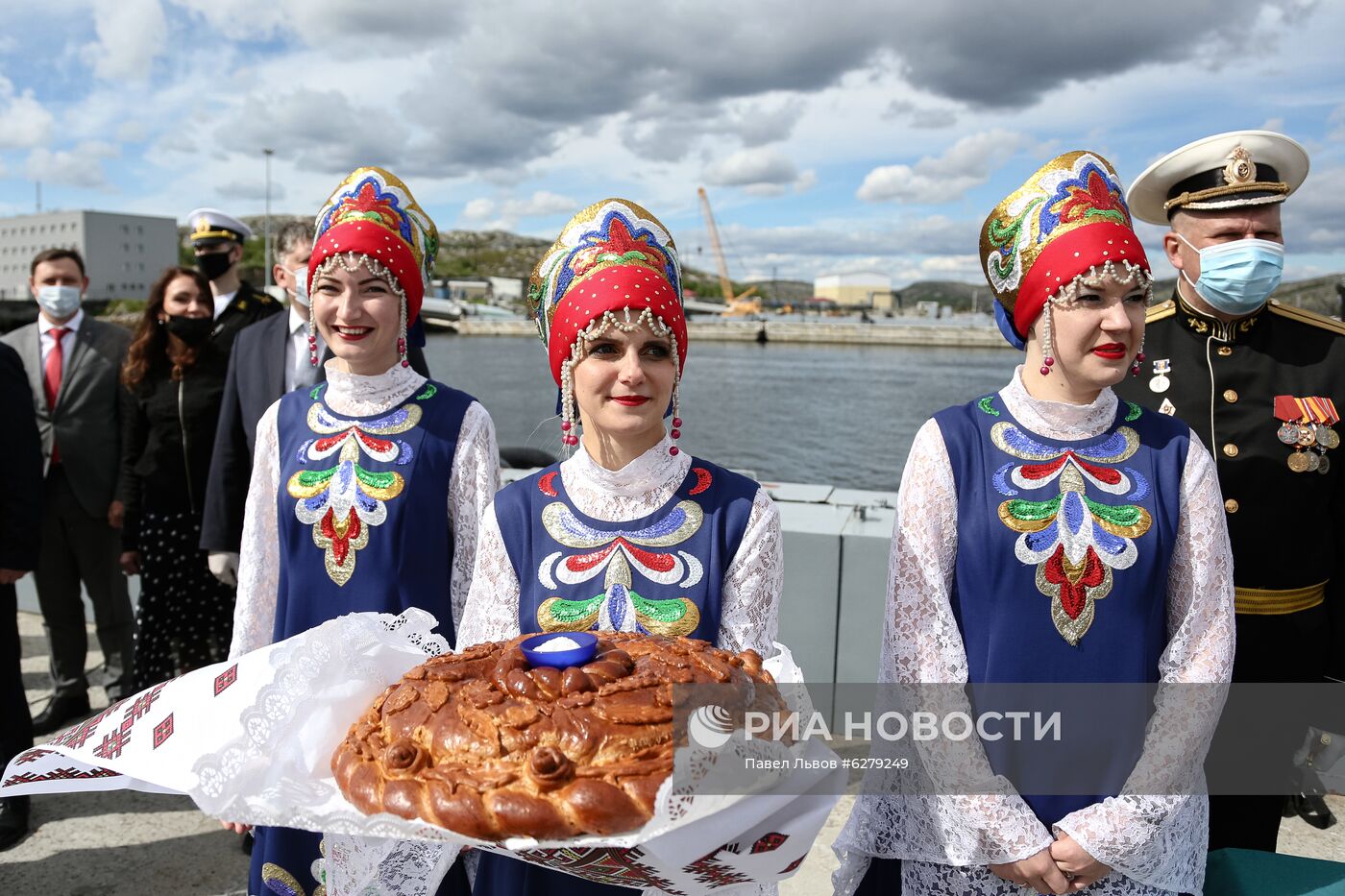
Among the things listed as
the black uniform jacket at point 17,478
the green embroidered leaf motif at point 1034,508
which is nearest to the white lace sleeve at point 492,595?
the green embroidered leaf motif at point 1034,508

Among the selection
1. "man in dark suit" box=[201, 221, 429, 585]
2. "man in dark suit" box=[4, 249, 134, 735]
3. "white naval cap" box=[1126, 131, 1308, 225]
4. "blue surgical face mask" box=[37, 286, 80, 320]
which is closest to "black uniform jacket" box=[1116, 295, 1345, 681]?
"white naval cap" box=[1126, 131, 1308, 225]

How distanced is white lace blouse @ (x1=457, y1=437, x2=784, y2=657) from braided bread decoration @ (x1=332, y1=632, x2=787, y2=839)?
12.0 inches

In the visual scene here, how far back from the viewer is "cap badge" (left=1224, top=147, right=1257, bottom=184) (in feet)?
8.18

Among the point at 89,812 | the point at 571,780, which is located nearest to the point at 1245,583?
the point at 571,780

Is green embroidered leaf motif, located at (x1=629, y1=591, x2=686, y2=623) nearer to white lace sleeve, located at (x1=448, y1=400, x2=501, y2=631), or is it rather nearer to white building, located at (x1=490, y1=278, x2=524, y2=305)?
white lace sleeve, located at (x1=448, y1=400, x2=501, y2=631)

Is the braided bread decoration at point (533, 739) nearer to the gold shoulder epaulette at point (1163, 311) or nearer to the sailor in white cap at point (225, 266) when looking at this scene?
the gold shoulder epaulette at point (1163, 311)

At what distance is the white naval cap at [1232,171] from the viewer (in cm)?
251

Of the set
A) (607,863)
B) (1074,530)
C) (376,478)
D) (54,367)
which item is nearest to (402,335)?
(376,478)

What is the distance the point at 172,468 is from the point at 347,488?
2203mm

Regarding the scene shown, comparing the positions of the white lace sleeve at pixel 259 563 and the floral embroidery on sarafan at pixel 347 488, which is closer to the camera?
the floral embroidery on sarafan at pixel 347 488

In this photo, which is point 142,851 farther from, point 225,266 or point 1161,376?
point 1161,376

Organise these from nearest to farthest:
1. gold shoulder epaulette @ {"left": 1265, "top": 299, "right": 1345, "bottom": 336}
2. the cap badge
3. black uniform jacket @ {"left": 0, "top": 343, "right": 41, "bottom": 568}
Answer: the cap badge, gold shoulder epaulette @ {"left": 1265, "top": 299, "right": 1345, "bottom": 336}, black uniform jacket @ {"left": 0, "top": 343, "right": 41, "bottom": 568}

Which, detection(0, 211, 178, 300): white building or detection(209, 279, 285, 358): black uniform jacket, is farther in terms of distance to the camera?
detection(0, 211, 178, 300): white building

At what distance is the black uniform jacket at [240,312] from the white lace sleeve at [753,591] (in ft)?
10.2
